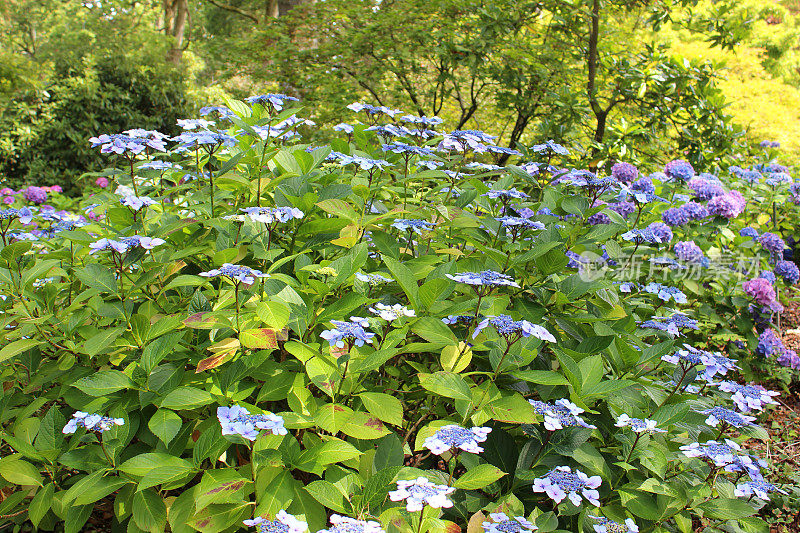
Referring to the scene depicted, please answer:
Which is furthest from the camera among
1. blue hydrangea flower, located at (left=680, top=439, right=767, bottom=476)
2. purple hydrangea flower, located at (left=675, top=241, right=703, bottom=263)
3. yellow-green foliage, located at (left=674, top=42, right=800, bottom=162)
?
yellow-green foliage, located at (left=674, top=42, right=800, bottom=162)

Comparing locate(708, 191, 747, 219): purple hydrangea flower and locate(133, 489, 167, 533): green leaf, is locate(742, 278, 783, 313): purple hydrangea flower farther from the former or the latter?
locate(133, 489, 167, 533): green leaf

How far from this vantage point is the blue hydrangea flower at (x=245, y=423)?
3.31ft

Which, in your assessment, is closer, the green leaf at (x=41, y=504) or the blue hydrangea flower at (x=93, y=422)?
the blue hydrangea flower at (x=93, y=422)

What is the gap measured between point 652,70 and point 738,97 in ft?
27.1

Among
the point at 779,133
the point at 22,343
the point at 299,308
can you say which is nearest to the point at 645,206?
the point at 299,308

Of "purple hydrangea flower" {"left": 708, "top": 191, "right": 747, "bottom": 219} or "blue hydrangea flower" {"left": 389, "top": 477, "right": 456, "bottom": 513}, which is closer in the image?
"blue hydrangea flower" {"left": 389, "top": 477, "right": 456, "bottom": 513}

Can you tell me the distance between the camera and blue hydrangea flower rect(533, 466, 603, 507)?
3.99ft

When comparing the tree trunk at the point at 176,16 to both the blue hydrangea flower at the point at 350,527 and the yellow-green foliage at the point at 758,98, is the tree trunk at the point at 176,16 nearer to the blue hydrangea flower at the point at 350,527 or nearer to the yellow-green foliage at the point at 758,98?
the yellow-green foliage at the point at 758,98

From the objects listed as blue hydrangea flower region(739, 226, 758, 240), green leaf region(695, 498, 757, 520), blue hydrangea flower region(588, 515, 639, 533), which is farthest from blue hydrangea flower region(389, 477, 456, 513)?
blue hydrangea flower region(739, 226, 758, 240)

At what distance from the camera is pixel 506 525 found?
1.12 meters

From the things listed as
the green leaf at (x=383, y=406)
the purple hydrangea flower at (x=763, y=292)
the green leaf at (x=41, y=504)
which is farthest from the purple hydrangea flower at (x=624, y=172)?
the green leaf at (x=41, y=504)

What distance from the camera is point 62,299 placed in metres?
1.87

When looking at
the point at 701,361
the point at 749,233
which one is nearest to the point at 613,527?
the point at 701,361

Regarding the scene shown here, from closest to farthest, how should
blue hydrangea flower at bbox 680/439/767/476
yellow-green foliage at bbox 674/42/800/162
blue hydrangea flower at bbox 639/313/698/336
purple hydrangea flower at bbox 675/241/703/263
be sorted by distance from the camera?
blue hydrangea flower at bbox 680/439/767/476
blue hydrangea flower at bbox 639/313/698/336
purple hydrangea flower at bbox 675/241/703/263
yellow-green foliage at bbox 674/42/800/162
